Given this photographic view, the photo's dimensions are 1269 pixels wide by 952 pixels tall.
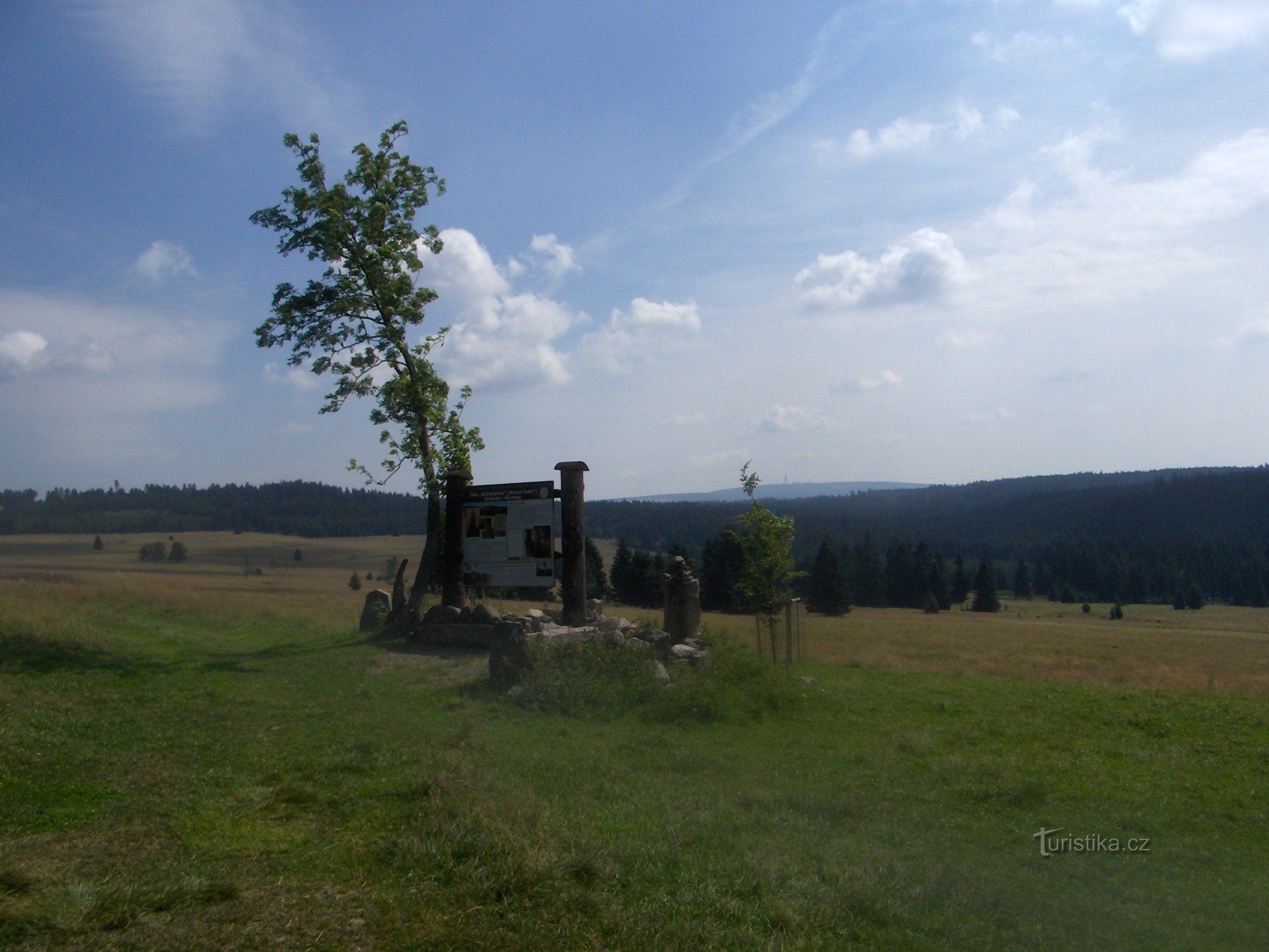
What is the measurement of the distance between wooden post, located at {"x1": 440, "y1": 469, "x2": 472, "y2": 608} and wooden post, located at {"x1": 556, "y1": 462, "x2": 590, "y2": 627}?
280 cm

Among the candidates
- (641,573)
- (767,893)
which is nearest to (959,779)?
(767,893)

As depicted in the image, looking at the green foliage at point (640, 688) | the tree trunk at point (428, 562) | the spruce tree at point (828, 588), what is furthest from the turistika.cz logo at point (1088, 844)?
the spruce tree at point (828, 588)

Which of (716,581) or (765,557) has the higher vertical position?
(765,557)

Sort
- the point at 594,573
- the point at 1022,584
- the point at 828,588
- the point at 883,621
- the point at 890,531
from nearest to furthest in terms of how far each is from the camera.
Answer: the point at 594,573 → the point at 883,621 → the point at 828,588 → the point at 1022,584 → the point at 890,531

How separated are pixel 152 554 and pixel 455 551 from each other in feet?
254

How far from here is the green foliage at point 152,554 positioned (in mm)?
81688

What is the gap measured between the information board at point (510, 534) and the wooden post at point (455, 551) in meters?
0.13

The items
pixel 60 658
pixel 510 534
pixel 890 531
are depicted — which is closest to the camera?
pixel 60 658

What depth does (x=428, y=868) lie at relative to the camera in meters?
5.37

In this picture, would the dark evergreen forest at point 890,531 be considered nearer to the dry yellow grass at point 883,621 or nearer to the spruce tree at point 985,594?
the spruce tree at point 985,594

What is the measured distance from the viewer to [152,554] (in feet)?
271

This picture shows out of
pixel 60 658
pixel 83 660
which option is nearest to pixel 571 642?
pixel 83 660

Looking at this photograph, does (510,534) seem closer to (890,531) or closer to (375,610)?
(375,610)

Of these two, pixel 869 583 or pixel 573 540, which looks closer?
pixel 573 540
